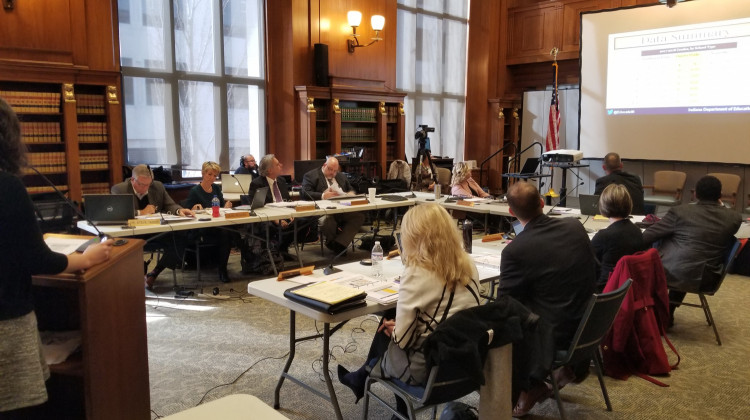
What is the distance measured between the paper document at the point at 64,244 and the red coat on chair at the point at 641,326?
102 inches

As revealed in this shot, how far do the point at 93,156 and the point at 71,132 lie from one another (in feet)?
1.32

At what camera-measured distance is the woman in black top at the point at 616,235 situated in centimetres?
345

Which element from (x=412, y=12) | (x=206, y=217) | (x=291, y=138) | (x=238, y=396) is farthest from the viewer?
(x=412, y=12)

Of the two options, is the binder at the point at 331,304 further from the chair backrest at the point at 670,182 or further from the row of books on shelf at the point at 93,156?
the chair backrest at the point at 670,182

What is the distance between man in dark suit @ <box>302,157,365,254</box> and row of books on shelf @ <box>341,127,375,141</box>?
1.99m

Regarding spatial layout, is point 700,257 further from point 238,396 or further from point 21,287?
point 21,287

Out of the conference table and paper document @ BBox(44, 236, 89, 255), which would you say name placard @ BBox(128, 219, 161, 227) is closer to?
the conference table

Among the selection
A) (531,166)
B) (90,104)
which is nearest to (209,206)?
(90,104)

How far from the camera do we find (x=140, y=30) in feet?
23.0

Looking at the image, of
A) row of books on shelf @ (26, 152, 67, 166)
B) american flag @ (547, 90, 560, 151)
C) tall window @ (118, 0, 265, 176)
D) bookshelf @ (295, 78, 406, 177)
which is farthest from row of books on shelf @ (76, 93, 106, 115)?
american flag @ (547, 90, 560, 151)

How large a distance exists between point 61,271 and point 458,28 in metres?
10.3


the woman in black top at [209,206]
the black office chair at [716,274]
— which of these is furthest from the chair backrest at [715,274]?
the woman in black top at [209,206]

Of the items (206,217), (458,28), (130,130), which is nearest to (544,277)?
(206,217)

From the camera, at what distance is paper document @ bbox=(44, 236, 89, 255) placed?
191 centimetres
